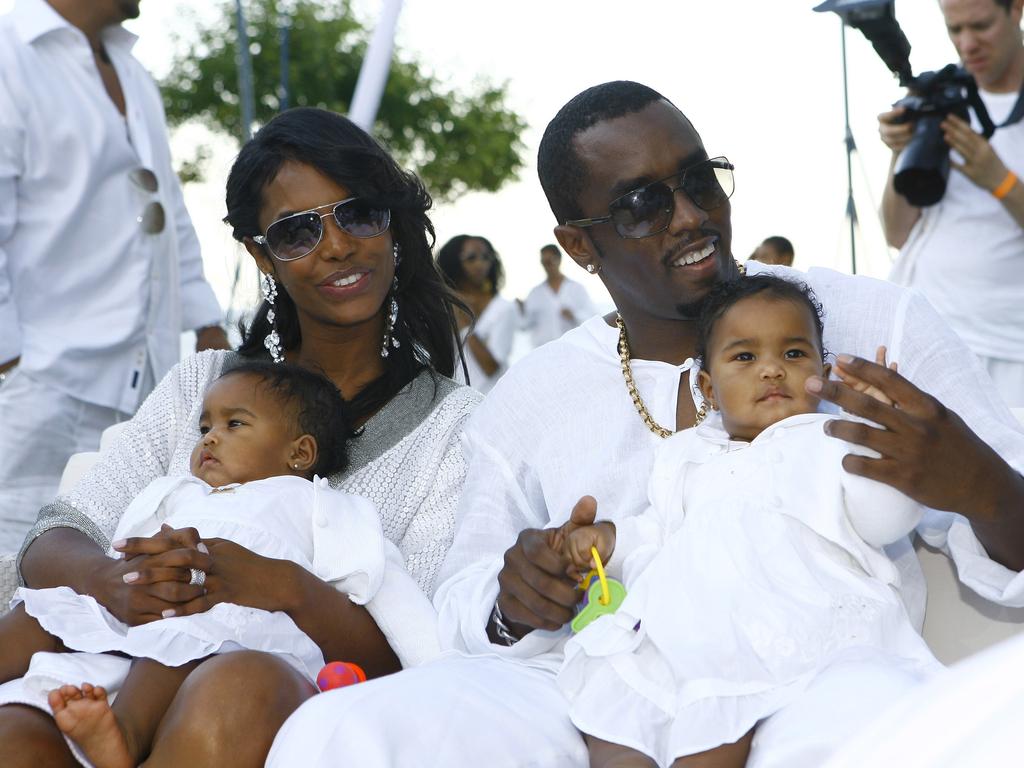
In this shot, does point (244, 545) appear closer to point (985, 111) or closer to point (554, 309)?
point (985, 111)

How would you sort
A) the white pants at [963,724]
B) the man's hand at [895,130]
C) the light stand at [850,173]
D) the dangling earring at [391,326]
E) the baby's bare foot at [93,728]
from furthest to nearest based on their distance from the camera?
the light stand at [850,173], the man's hand at [895,130], the dangling earring at [391,326], the baby's bare foot at [93,728], the white pants at [963,724]

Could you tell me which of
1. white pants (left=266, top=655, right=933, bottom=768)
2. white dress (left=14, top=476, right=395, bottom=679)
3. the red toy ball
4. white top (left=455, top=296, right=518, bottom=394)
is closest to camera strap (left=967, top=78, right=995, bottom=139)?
white dress (left=14, top=476, right=395, bottom=679)

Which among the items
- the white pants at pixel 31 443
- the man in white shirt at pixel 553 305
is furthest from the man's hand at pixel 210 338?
the man in white shirt at pixel 553 305

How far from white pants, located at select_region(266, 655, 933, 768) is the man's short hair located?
1.24 m

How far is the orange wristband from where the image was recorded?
462 centimetres

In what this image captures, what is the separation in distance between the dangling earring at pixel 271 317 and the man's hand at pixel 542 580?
1293mm

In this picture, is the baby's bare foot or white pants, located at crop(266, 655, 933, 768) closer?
white pants, located at crop(266, 655, 933, 768)

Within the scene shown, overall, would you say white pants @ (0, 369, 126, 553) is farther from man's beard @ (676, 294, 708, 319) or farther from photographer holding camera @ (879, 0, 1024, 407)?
photographer holding camera @ (879, 0, 1024, 407)

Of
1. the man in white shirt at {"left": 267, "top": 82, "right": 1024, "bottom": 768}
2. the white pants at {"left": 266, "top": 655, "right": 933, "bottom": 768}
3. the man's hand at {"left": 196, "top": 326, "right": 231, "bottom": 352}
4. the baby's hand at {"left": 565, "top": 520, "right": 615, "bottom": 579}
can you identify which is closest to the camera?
the white pants at {"left": 266, "top": 655, "right": 933, "bottom": 768}

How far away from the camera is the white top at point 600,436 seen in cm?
280

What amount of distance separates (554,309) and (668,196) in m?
11.6

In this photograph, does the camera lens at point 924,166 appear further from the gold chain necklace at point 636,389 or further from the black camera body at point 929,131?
the gold chain necklace at point 636,389

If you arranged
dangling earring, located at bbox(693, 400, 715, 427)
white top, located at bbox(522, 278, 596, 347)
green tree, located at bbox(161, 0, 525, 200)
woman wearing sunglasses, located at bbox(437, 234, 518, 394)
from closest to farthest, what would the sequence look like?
dangling earring, located at bbox(693, 400, 715, 427) → woman wearing sunglasses, located at bbox(437, 234, 518, 394) → white top, located at bbox(522, 278, 596, 347) → green tree, located at bbox(161, 0, 525, 200)

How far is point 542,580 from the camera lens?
267 cm
